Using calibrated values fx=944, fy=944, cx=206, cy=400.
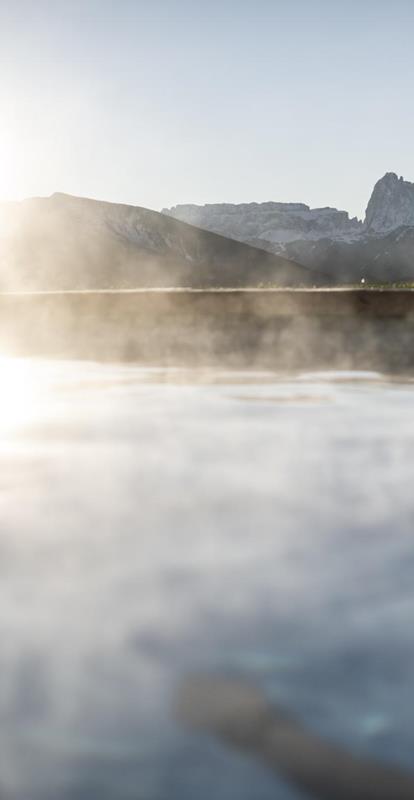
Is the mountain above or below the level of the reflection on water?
above

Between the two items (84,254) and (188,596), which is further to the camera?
(84,254)

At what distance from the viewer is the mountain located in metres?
170

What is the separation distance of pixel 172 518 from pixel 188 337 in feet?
46.4

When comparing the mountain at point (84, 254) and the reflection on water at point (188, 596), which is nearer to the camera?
the reflection on water at point (188, 596)

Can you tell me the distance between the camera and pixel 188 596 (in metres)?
4.67

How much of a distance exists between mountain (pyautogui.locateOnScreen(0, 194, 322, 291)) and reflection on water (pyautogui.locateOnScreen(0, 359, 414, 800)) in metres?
151

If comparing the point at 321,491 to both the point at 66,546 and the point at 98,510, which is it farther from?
the point at 66,546

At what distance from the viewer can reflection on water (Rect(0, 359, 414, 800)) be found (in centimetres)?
307

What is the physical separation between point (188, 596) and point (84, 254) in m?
177

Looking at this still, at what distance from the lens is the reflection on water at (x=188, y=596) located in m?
3.07

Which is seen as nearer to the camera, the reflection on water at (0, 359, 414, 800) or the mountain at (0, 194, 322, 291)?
the reflection on water at (0, 359, 414, 800)

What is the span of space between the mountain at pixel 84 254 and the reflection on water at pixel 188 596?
15107cm

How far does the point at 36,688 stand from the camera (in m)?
3.53

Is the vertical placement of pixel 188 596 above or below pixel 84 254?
below
